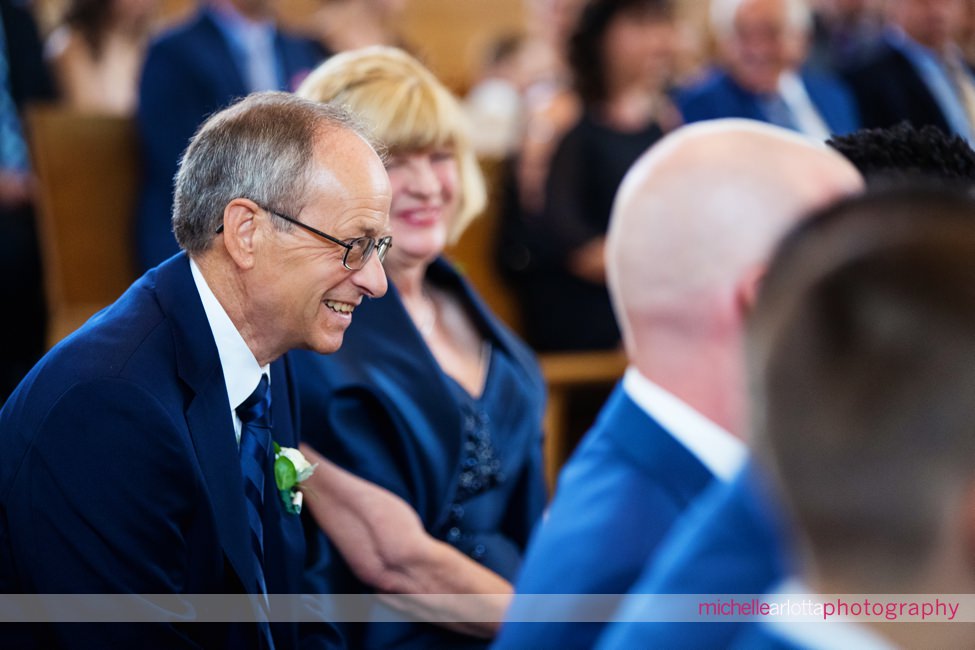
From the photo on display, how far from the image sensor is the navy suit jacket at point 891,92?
14.5 ft

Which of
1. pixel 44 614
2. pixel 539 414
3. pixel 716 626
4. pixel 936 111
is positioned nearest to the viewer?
pixel 716 626

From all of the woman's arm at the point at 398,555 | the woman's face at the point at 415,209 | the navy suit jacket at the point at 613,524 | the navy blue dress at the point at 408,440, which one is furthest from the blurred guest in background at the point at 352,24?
the navy suit jacket at the point at 613,524

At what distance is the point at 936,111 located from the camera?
4426 mm

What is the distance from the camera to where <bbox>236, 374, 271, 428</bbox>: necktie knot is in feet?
5.74

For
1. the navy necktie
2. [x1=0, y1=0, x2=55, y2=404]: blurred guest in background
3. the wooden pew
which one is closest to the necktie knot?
Result: the navy necktie

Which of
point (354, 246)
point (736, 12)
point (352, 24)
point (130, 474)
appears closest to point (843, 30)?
point (736, 12)

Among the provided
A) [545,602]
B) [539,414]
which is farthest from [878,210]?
[539,414]

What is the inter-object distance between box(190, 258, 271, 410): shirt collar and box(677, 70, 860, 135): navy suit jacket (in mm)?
2965

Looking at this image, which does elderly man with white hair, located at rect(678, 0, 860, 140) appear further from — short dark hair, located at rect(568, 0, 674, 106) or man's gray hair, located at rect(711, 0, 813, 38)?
short dark hair, located at rect(568, 0, 674, 106)

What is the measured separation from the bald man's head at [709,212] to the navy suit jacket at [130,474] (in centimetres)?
63

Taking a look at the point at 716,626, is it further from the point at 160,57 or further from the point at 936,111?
the point at 936,111

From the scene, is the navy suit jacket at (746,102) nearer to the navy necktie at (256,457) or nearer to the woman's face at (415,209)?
the woman's face at (415,209)

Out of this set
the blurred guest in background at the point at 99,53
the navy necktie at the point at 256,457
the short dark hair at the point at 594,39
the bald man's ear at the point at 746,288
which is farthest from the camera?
the blurred guest in background at the point at 99,53

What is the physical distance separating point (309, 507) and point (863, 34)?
18.4 ft
